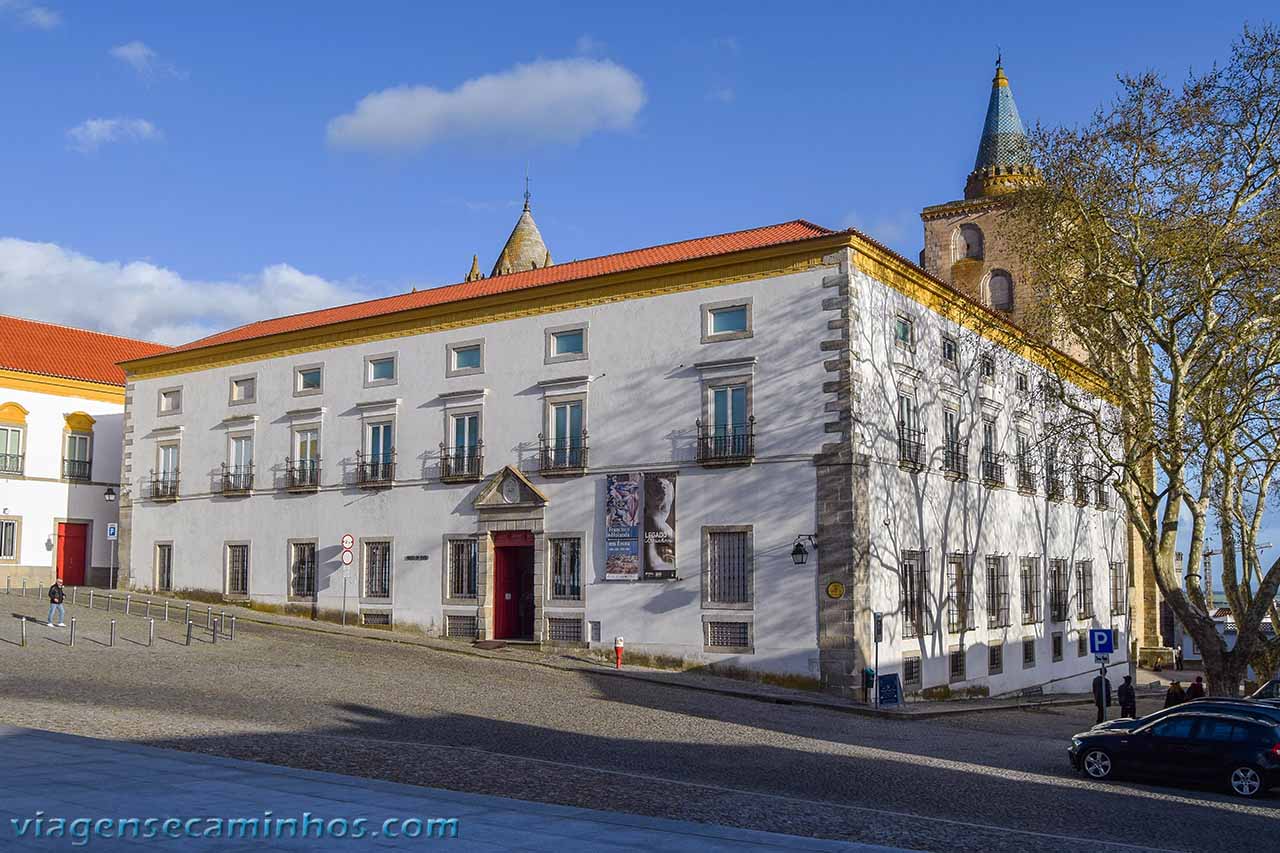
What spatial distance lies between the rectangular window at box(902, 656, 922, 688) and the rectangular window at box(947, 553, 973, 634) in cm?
262

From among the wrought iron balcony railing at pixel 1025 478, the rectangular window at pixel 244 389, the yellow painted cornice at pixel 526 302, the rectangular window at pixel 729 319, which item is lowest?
the wrought iron balcony railing at pixel 1025 478

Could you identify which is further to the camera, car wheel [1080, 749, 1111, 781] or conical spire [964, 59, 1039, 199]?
conical spire [964, 59, 1039, 199]

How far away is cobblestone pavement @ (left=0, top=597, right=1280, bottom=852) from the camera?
13.7 meters

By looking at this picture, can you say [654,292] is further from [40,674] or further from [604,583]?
[40,674]

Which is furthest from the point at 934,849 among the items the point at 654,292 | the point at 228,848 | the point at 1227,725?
the point at 654,292

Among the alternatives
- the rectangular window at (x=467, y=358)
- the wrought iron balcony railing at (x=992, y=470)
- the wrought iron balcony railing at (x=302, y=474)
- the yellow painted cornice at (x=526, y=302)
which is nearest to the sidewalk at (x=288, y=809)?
the yellow painted cornice at (x=526, y=302)

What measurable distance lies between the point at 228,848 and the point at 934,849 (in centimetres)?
680

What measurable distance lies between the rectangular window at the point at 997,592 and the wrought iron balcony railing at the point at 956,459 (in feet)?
11.3

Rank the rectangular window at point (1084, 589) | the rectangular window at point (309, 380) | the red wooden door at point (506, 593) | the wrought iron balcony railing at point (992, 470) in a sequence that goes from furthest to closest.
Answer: the rectangular window at point (1084, 589), the rectangular window at point (309, 380), the wrought iron balcony railing at point (992, 470), the red wooden door at point (506, 593)

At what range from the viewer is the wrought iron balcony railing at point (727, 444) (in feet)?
101

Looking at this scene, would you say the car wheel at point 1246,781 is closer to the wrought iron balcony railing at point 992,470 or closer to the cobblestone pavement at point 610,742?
the cobblestone pavement at point 610,742

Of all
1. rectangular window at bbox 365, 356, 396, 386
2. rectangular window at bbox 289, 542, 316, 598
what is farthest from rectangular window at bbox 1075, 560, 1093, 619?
rectangular window at bbox 289, 542, 316, 598

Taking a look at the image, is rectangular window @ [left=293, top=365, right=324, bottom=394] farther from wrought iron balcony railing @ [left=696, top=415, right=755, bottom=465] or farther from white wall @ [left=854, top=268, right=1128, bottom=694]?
white wall @ [left=854, top=268, right=1128, bottom=694]

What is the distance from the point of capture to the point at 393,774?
14.6 meters
